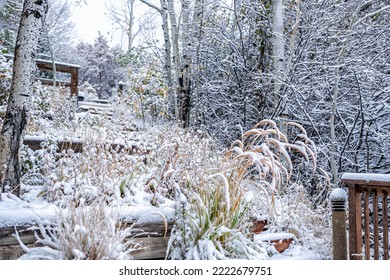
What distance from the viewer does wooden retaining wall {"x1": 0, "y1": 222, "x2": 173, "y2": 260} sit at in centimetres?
152

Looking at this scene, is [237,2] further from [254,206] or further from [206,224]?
[206,224]

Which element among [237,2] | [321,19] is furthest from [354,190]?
[237,2]

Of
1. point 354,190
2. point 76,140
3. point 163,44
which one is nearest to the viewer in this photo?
point 354,190

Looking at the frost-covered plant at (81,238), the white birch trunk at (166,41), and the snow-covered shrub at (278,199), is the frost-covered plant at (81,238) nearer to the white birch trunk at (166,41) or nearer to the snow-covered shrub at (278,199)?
the snow-covered shrub at (278,199)

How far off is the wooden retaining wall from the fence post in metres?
0.80

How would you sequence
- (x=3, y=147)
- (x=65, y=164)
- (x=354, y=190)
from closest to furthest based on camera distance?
1. (x=354, y=190)
2. (x=3, y=147)
3. (x=65, y=164)

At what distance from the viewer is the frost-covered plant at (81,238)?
1.48m

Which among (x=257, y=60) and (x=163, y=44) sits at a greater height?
(x=163, y=44)

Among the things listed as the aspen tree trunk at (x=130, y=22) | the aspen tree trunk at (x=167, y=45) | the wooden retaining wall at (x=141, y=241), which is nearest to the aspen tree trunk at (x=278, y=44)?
the aspen tree trunk at (x=167, y=45)

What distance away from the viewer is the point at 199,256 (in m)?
1.73

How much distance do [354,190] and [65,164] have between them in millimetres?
1593

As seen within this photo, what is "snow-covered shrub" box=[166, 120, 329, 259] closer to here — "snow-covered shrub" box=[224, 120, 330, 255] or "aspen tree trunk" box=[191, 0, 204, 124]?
"snow-covered shrub" box=[224, 120, 330, 255]
